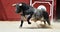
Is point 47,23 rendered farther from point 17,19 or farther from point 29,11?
point 17,19

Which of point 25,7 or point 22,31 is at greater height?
point 25,7

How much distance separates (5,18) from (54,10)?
97 cm

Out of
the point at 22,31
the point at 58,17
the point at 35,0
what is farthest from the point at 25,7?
the point at 58,17

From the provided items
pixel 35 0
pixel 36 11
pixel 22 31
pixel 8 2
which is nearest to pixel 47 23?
pixel 36 11

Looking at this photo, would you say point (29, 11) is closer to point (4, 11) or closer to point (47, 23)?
point (47, 23)

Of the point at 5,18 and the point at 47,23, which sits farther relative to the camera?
the point at 5,18

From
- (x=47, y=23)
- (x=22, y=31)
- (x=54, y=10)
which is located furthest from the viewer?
(x=54, y=10)

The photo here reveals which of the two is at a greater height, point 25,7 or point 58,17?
point 25,7

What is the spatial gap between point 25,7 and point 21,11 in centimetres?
8

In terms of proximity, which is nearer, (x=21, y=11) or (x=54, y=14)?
(x=21, y=11)

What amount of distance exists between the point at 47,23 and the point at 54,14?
0.72m

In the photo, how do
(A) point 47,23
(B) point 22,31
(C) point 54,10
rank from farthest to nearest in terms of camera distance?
1. (C) point 54,10
2. (A) point 47,23
3. (B) point 22,31

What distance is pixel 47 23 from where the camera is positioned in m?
3.02

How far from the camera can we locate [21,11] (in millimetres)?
2787
